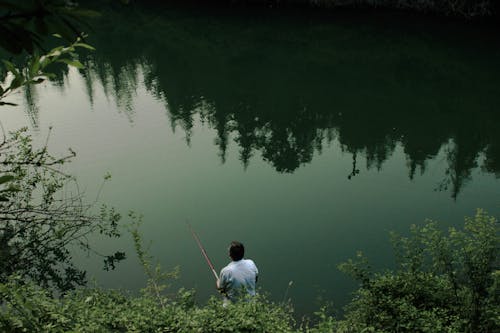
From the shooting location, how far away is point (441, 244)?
536 centimetres

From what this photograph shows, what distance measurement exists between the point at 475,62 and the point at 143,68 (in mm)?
11799

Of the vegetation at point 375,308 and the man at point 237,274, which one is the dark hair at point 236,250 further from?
the vegetation at point 375,308

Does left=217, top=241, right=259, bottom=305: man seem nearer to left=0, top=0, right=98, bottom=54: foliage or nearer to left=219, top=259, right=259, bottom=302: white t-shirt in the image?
left=219, top=259, right=259, bottom=302: white t-shirt

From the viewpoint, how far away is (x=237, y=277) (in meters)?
5.26

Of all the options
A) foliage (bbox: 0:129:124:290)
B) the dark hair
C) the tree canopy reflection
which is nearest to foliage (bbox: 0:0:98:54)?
the dark hair

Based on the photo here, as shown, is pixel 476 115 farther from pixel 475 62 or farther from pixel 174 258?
pixel 174 258

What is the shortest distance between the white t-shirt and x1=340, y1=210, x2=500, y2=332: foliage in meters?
1.14

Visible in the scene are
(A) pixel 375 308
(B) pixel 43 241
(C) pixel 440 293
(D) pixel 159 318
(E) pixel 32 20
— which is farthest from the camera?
(B) pixel 43 241

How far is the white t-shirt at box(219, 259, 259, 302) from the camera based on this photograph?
17.3ft

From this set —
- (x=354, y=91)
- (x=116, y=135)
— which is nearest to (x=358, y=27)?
(x=354, y=91)

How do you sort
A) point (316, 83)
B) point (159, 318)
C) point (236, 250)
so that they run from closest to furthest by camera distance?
point (159, 318)
point (236, 250)
point (316, 83)

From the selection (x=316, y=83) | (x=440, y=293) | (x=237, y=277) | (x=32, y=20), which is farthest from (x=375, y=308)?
(x=316, y=83)

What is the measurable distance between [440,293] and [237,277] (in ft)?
7.20

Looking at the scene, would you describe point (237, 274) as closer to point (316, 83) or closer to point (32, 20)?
point (32, 20)
